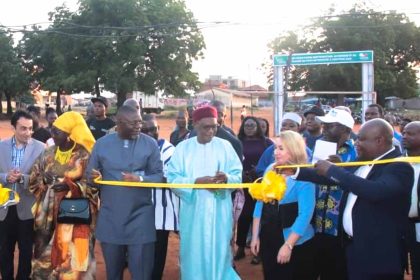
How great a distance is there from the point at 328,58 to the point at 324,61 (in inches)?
6.8

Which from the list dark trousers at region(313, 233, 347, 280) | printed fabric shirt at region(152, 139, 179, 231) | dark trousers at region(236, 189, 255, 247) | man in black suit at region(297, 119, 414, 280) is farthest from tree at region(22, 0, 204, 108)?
man in black suit at region(297, 119, 414, 280)

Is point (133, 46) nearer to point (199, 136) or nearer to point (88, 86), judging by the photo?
point (88, 86)

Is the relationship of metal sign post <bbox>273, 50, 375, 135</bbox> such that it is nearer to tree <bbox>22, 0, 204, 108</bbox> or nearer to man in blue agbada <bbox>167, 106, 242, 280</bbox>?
man in blue agbada <bbox>167, 106, 242, 280</bbox>

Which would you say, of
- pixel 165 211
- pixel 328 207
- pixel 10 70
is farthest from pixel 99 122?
pixel 10 70

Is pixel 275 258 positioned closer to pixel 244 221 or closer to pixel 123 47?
pixel 244 221

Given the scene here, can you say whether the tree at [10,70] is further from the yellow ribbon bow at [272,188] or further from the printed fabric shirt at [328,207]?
the yellow ribbon bow at [272,188]

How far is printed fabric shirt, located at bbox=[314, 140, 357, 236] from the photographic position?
14.2 ft

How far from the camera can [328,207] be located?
439cm

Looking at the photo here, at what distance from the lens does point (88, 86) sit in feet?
141

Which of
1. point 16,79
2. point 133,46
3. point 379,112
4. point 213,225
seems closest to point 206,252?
point 213,225

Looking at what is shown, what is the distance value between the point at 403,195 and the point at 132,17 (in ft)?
140

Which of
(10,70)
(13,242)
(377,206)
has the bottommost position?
(13,242)

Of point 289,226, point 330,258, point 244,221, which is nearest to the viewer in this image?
point 289,226

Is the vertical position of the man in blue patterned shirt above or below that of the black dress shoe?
above
